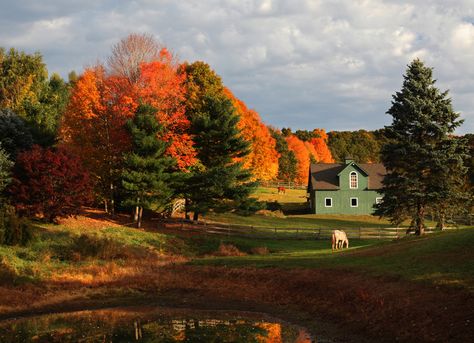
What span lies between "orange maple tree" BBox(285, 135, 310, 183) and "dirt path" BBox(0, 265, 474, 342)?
295ft

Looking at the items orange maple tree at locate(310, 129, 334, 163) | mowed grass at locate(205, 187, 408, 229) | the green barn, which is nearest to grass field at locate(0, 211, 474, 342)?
mowed grass at locate(205, 187, 408, 229)

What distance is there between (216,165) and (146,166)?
24.6 ft

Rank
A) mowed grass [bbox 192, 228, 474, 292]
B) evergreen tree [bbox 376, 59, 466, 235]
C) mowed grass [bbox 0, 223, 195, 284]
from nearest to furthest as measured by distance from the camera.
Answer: mowed grass [bbox 192, 228, 474, 292] < mowed grass [bbox 0, 223, 195, 284] < evergreen tree [bbox 376, 59, 466, 235]

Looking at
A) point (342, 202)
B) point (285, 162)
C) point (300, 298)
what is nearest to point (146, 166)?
point (300, 298)

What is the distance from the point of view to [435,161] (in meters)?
36.0

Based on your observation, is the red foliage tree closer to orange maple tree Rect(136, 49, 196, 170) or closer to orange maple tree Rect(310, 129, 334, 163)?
orange maple tree Rect(136, 49, 196, 170)

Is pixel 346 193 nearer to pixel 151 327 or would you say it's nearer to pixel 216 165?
pixel 216 165

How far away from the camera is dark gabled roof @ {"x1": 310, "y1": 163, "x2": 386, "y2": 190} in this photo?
71.6 metres

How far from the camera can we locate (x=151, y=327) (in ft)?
63.0

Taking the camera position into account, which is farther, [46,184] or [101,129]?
[101,129]

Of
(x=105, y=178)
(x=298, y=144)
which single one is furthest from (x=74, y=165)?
(x=298, y=144)

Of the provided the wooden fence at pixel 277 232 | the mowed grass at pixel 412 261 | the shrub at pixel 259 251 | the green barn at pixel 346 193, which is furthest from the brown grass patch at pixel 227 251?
the green barn at pixel 346 193

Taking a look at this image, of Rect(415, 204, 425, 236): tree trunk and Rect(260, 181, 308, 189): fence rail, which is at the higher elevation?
Rect(260, 181, 308, 189): fence rail

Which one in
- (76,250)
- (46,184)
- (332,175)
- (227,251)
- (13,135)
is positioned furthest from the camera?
(332,175)
